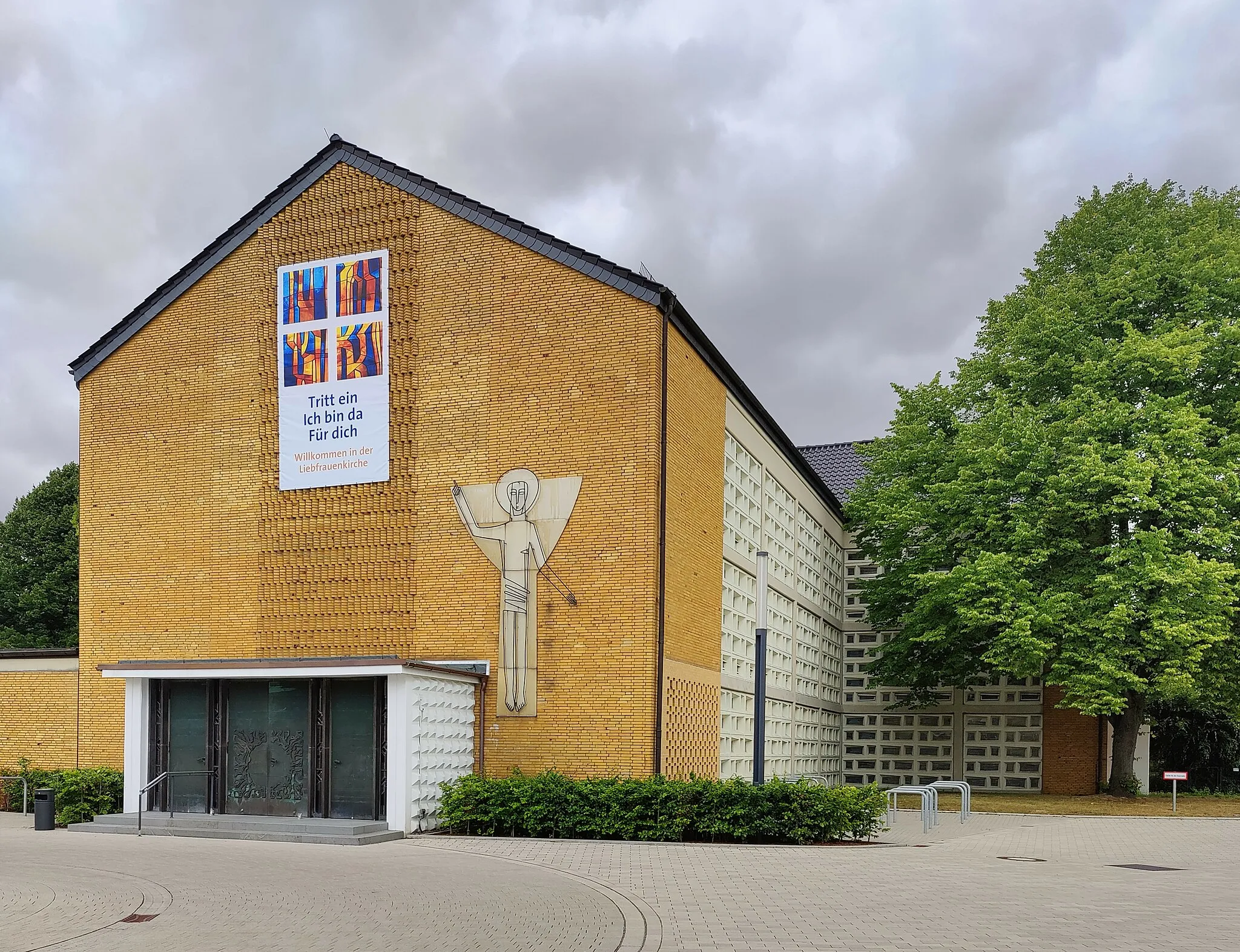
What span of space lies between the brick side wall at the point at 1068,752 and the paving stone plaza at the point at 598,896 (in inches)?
612

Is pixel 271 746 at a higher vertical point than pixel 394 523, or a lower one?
lower

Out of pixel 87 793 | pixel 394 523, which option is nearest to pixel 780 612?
pixel 394 523

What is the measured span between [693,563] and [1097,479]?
34.1 feet

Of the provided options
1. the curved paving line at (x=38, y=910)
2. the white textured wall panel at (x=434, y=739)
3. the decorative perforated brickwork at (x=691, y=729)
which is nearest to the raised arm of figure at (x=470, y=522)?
the white textured wall panel at (x=434, y=739)

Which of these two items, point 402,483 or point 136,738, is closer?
point 136,738

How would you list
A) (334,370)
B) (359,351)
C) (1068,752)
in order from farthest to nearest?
(1068,752) → (334,370) → (359,351)

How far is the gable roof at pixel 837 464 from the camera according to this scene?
4312 centimetres

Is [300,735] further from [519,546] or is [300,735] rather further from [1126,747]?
[1126,747]

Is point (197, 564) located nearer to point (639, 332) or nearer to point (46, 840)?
point (46, 840)

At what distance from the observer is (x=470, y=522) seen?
21.4m

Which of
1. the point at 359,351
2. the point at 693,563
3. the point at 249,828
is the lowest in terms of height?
the point at 249,828

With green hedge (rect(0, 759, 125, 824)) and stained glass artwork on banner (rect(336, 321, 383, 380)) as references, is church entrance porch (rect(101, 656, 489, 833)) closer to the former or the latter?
green hedge (rect(0, 759, 125, 824))

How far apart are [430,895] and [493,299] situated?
12.2 m

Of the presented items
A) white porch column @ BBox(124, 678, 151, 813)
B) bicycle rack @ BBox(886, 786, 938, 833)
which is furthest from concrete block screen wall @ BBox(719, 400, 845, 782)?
white porch column @ BBox(124, 678, 151, 813)
